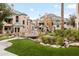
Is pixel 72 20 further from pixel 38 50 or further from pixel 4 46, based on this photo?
pixel 4 46

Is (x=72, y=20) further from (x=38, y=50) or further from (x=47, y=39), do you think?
(x=38, y=50)

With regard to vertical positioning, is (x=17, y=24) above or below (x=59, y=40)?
above

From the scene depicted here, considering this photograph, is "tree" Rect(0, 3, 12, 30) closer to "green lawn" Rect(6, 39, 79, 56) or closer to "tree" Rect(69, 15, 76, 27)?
"green lawn" Rect(6, 39, 79, 56)

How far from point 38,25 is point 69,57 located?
64cm

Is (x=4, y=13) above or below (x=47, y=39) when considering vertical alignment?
above

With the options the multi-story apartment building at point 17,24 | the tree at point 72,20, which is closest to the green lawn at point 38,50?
the multi-story apartment building at point 17,24

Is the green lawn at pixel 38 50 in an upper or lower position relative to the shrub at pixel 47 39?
lower

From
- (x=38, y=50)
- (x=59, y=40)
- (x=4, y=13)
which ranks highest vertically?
(x=4, y=13)

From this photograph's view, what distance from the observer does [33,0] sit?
4219 millimetres

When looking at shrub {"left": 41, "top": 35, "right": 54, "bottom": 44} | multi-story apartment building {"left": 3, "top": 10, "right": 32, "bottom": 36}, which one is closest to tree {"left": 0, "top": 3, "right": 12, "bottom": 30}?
multi-story apartment building {"left": 3, "top": 10, "right": 32, "bottom": 36}

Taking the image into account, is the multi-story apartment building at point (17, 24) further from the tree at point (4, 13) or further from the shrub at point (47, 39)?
the shrub at point (47, 39)

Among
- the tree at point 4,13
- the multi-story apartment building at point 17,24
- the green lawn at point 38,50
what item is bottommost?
the green lawn at point 38,50

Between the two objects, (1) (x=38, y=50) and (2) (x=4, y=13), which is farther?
(2) (x=4, y=13)

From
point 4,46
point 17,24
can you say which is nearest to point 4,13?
point 17,24
